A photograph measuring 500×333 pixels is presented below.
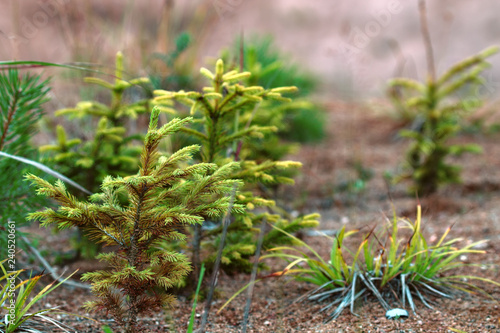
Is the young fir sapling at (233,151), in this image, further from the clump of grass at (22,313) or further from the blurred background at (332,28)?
the blurred background at (332,28)

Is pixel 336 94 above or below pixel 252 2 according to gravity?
below

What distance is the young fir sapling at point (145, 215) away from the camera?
141 cm

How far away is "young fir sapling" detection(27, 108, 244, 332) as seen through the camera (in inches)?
55.4

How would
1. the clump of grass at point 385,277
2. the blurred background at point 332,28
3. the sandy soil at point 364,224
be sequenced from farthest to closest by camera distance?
the blurred background at point 332,28, the clump of grass at point 385,277, the sandy soil at point 364,224

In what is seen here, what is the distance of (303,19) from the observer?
9.58 m

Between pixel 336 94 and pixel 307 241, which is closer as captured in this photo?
pixel 307 241

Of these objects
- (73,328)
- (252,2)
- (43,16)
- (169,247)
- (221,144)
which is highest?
(252,2)

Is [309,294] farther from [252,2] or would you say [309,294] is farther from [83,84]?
[252,2]

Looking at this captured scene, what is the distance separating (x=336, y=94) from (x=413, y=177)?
398 cm

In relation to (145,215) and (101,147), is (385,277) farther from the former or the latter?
(101,147)

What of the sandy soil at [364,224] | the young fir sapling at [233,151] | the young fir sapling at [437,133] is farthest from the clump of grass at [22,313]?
the young fir sapling at [437,133]

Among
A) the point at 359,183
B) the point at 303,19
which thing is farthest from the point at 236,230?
the point at 303,19

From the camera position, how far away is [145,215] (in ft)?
4.84

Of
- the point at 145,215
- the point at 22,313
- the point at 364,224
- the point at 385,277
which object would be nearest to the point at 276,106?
the point at 364,224
